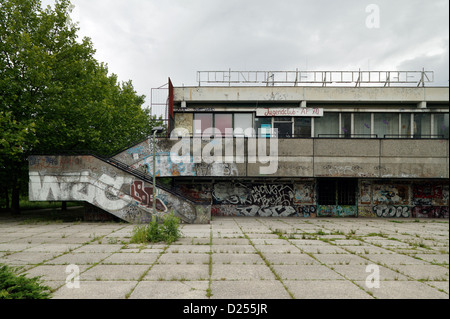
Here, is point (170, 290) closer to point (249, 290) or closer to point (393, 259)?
point (249, 290)

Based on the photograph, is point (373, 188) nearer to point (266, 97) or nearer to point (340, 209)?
point (340, 209)

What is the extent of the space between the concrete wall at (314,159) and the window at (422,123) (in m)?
2.87

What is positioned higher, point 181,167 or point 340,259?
point 181,167

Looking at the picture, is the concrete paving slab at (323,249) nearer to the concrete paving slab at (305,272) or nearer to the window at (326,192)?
the concrete paving slab at (305,272)

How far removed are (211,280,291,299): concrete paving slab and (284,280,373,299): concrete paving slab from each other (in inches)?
10.7

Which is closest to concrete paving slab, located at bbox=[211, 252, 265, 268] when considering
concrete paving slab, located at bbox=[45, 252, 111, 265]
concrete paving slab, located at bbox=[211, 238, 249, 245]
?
concrete paving slab, located at bbox=[211, 238, 249, 245]

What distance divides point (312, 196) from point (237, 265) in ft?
45.7

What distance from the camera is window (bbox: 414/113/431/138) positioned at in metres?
20.7

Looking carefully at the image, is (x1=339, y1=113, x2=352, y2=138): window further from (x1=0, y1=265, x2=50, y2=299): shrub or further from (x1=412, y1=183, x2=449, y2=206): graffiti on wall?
(x1=0, y1=265, x2=50, y2=299): shrub

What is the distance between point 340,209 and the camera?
20141 millimetres

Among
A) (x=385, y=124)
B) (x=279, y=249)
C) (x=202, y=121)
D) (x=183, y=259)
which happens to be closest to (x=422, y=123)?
(x=385, y=124)

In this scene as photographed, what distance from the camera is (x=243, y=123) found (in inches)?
816
